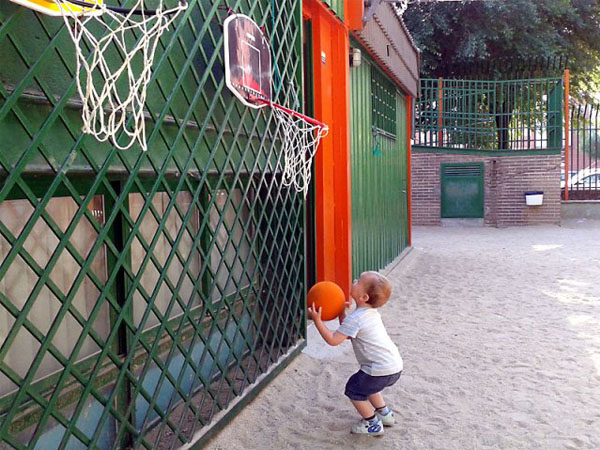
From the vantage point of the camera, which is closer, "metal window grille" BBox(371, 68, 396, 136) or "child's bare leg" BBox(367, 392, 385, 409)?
"child's bare leg" BBox(367, 392, 385, 409)

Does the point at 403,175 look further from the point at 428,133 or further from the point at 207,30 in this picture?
the point at 207,30

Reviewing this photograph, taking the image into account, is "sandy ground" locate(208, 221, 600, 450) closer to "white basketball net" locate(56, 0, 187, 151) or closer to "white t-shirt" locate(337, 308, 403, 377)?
"white t-shirt" locate(337, 308, 403, 377)

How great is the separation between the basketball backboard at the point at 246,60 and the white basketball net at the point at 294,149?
0.28 m

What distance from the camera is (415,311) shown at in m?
6.32

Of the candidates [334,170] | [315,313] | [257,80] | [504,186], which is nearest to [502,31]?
[504,186]

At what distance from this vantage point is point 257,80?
3791 mm

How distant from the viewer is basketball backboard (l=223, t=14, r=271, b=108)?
134 inches

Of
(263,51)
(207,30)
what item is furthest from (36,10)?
(263,51)

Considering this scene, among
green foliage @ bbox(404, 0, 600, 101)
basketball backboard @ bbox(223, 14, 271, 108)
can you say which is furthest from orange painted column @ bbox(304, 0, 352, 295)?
green foliage @ bbox(404, 0, 600, 101)

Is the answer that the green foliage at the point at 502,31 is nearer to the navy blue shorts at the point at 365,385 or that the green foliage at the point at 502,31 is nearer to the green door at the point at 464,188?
the green door at the point at 464,188

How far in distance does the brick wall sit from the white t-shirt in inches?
505

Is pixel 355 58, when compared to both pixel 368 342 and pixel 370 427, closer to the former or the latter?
pixel 368 342

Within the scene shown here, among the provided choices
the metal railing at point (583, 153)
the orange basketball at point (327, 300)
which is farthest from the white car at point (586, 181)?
→ the orange basketball at point (327, 300)

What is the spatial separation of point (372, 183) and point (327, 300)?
461cm
